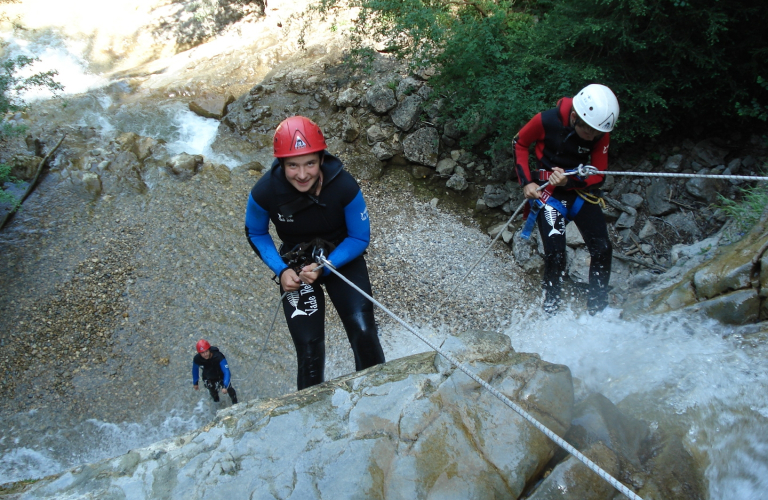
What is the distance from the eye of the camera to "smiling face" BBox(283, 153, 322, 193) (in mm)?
3170

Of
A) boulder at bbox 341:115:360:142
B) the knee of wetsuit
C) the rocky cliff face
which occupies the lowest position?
the rocky cliff face

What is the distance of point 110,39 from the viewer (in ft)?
40.9

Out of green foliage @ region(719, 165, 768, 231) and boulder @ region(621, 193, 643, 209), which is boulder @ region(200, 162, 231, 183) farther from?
green foliage @ region(719, 165, 768, 231)

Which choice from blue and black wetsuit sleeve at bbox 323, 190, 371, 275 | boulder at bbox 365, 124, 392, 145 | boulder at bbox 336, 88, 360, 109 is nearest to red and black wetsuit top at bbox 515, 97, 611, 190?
blue and black wetsuit sleeve at bbox 323, 190, 371, 275

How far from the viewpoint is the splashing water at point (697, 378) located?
2402 mm

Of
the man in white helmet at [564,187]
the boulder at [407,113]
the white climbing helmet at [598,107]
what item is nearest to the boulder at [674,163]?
the man in white helmet at [564,187]

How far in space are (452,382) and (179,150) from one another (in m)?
8.23

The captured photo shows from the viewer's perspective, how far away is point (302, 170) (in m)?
3.17

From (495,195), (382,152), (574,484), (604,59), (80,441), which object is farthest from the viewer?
(382,152)

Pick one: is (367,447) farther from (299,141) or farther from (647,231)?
(647,231)

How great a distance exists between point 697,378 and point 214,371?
431 centimetres

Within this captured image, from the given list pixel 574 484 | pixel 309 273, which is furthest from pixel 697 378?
pixel 309 273

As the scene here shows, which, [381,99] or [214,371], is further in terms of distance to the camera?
[381,99]

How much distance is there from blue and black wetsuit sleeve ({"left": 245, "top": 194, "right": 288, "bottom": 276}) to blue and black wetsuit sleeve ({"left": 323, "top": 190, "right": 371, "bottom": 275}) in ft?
1.25
